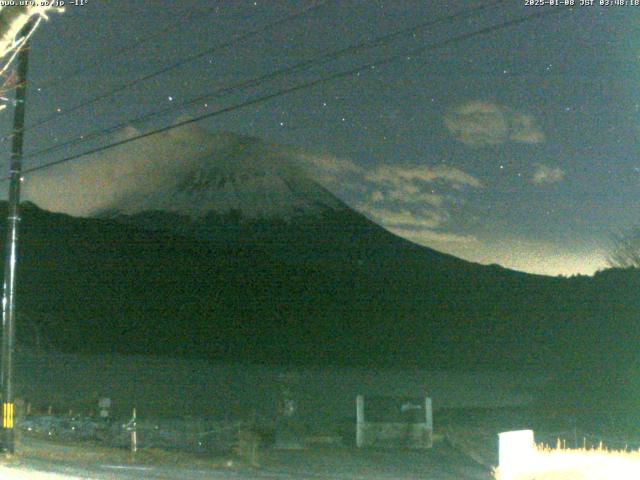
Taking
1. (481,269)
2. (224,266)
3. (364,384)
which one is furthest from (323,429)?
(481,269)

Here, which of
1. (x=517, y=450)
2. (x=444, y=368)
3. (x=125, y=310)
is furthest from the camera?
(x=125, y=310)

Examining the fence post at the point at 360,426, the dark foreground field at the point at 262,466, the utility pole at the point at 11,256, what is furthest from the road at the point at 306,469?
the utility pole at the point at 11,256

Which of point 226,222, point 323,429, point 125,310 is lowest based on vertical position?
point 323,429

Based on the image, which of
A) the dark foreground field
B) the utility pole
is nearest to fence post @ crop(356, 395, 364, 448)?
the dark foreground field

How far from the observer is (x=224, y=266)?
112500 mm

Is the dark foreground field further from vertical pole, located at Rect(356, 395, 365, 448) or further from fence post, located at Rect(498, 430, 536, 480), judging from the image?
fence post, located at Rect(498, 430, 536, 480)

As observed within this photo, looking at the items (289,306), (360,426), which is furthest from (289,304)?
(360,426)

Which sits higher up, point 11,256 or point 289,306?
point 289,306

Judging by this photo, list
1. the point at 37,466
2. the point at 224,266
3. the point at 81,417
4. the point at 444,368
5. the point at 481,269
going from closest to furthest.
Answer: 1. the point at 37,466
2. the point at 81,417
3. the point at 444,368
4. the point at 224,266
5. the point at 481,269

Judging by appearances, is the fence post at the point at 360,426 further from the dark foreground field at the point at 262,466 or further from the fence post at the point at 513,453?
the fence post at the point at 513,453

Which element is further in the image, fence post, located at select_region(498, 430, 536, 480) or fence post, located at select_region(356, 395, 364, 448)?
fence post, located at select_region(356, 395, 364, 448)

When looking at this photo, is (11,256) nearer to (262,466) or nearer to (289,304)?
(262,466)

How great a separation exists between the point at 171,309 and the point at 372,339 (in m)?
24.0

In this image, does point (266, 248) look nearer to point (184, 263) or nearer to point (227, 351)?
point (184, 263)
